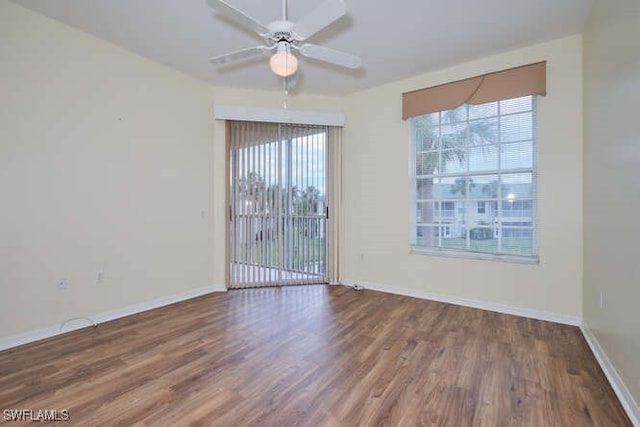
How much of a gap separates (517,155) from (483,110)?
64 centimetres

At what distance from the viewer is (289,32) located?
2.00m

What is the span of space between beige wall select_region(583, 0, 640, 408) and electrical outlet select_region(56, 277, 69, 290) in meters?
4.22

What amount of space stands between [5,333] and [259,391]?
2.22 meters

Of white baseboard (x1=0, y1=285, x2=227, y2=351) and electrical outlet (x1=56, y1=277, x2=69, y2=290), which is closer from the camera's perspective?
white baseboard (x1=0, y1=285, x2=227, y2=351)

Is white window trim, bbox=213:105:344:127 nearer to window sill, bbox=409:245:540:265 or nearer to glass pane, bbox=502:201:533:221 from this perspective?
window sill, bbox=409:245:540:265

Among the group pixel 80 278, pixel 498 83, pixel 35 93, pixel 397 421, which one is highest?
pixel 498 83

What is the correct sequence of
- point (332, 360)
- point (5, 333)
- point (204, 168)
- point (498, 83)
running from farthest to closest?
point (204, 168) < point (498, 83) < point (5, 333) < point (332, 360)

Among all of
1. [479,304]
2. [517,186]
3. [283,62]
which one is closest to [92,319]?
[283,62]

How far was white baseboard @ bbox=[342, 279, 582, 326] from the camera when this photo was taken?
9.55ft

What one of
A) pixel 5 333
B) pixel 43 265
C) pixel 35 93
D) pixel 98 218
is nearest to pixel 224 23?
pixel 35 93

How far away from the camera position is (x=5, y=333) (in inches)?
93.5

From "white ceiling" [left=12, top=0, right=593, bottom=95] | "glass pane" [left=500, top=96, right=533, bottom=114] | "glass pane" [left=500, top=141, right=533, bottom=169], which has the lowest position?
"glass pane" [left=500, top=141, right=533, bottom=169]

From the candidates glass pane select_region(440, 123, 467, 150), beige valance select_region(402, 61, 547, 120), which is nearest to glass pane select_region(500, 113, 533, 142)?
beige valance select_region(402, 61, 547, 120)

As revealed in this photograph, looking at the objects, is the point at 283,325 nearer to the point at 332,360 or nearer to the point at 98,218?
the point at 332,360
